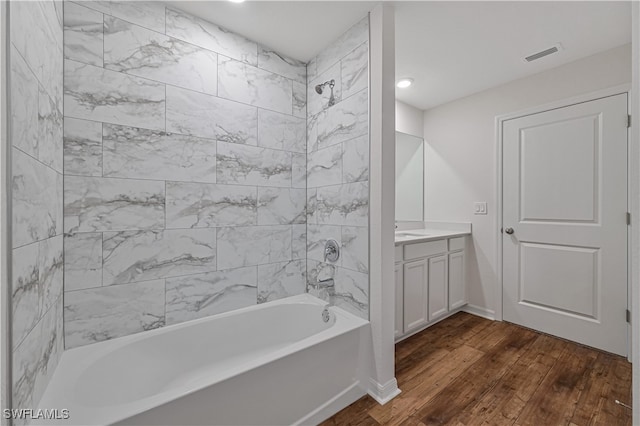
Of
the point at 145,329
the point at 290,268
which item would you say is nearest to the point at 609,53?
the point at 290,268

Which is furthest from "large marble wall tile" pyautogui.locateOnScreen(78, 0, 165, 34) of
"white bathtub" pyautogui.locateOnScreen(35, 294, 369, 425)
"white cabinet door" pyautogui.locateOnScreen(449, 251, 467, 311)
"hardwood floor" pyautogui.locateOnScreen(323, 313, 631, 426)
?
"white cabinet door" pyautogui.locateOnScreen(449, 251, 467, 311)

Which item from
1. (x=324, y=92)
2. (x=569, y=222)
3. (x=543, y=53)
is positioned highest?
(x=543, y=53)

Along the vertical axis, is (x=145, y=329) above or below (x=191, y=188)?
below

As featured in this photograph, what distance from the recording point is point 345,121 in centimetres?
Result: 186

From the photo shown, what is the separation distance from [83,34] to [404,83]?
2455mm

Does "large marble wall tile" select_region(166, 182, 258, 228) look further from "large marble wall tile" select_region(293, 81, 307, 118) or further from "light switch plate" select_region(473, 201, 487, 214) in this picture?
"light switch plate" select_region(473, 201, 487, 214)

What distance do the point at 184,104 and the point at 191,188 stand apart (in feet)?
1.78

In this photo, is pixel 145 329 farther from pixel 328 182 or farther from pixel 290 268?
pixel 328 182

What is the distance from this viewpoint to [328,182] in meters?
2.03

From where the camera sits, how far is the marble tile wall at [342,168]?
1730mm

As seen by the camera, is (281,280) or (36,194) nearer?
(36,194)

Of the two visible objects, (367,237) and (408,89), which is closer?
(367,237)

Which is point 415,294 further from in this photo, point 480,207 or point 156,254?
point 156,254

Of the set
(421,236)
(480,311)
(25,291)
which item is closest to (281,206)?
(421,236)
